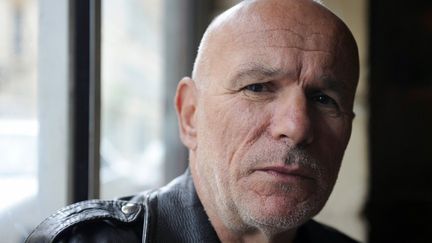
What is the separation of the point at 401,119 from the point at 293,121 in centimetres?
181

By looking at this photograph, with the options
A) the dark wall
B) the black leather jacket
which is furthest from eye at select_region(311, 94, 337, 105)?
the dark wall

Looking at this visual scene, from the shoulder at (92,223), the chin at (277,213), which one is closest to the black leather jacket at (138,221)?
the shoulder at (92,223)

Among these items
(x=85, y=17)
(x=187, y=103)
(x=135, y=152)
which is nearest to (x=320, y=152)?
(x=187, y=103)

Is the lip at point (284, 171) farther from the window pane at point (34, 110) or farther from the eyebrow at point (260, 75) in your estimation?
the window pane at point (34, 110)

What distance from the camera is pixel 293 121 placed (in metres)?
0.99

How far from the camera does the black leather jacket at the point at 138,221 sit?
1.00 metres

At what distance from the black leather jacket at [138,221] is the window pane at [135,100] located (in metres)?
1.30

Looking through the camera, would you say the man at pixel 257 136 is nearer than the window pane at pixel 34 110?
Yes

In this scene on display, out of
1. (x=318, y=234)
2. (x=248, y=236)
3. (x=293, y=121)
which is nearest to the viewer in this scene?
(x=293, y=121)

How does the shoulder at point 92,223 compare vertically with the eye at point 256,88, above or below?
below

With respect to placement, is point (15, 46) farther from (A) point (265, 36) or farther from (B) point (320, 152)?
(B) point (320, 152)

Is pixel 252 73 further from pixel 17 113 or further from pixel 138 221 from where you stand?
pixel 17 113

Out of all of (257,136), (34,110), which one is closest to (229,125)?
(257,136)

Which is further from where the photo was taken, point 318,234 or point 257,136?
point 318,234
